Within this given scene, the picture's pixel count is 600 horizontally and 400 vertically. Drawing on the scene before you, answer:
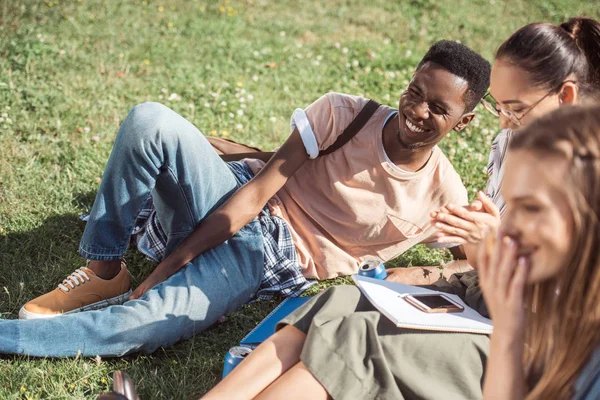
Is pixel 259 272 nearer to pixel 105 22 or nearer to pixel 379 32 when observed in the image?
pixel 105 22

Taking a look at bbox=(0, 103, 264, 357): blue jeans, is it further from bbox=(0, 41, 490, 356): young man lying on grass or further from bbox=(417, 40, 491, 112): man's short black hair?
bbox=(417, 40, 491, 112): man's short black hair

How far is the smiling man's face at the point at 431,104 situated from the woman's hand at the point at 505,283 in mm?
1382

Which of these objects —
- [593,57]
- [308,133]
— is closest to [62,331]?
[308,133]

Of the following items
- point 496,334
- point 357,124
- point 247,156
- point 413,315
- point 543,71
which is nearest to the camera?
point 496,334

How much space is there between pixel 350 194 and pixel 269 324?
0.79 m

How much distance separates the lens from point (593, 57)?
9.82 feet

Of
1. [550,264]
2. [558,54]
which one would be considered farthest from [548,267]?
[558,54]

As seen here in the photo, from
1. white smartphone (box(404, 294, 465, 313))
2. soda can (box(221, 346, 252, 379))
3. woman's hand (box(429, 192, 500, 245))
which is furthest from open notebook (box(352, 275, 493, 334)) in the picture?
soda can (box(221, 346, 252, 379))

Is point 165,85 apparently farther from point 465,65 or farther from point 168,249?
point 465,65

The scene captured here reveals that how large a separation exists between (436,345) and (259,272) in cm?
121

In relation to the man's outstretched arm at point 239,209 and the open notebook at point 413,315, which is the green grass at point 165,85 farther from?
the open notebook at point 413,315

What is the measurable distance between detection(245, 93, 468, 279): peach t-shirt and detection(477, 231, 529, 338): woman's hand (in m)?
1.54

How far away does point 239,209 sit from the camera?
3.35 metres

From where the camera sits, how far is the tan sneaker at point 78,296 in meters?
3.23
